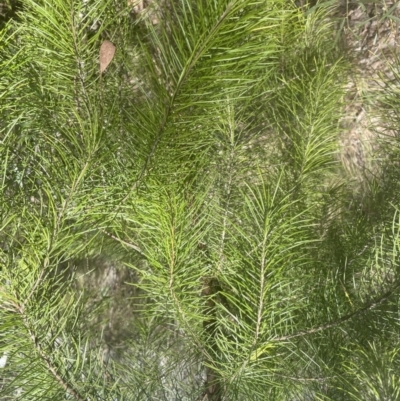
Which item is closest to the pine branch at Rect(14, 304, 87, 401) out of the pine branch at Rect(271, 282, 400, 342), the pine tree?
the pine tree

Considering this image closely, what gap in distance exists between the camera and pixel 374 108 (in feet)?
2.82

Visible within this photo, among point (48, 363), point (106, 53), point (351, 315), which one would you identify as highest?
point (106, 53)

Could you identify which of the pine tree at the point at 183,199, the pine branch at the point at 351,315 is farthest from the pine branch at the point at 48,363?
the pine branch at the point at 351,315

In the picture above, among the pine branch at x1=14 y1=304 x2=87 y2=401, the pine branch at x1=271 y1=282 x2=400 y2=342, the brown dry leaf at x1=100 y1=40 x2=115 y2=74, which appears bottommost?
the pine branch at x1=271 y1=282 x2=400 y2=342

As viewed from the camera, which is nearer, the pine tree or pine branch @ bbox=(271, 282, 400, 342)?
the pine tree

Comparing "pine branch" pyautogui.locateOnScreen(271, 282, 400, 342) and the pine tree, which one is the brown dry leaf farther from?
"pine branch" pyautogui.locateOnScreen(271, 282, 400, 342)

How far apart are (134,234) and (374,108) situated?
0.52 meters

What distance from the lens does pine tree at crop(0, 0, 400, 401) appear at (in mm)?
393

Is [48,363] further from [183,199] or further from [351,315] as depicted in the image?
[351,315]

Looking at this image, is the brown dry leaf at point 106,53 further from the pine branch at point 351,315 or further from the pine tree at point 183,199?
the pine branch at point 351,315

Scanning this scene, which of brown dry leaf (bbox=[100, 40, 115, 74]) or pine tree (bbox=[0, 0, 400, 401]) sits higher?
brown dry leaf (bbox=[100, 40, 115, 74])

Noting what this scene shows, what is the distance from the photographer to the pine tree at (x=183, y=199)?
0.39 meters

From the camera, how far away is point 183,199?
46 cm

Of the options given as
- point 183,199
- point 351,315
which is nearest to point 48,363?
point 183,199
